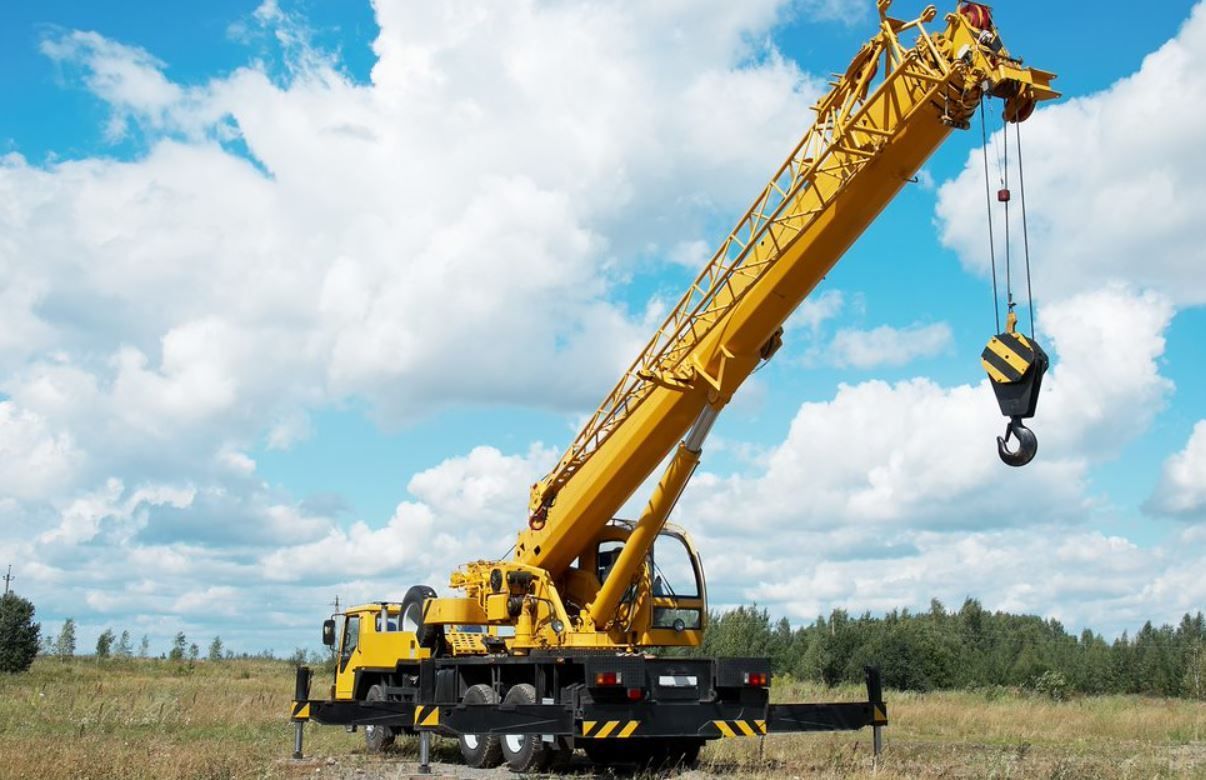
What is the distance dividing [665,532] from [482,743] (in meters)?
4.02

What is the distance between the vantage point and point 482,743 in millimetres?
16188

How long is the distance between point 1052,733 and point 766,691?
434 inches

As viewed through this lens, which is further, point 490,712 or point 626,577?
point 626,577

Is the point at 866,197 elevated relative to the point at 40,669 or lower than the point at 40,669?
elevated

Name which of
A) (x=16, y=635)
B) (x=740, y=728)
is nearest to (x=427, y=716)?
(x=740, y=728)

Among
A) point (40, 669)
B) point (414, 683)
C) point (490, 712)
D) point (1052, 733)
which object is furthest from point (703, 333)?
point (40, 669)

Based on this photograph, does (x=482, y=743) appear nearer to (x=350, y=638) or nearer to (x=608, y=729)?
(x=608, y=729)

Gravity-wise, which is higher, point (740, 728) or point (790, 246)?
point (790, 246)

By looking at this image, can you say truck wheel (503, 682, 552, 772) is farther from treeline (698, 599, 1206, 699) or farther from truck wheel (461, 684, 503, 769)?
treeline (698, 599, 1206, 699)

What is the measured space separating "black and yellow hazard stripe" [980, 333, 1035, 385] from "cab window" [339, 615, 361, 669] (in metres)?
12.9

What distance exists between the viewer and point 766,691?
1504 cm

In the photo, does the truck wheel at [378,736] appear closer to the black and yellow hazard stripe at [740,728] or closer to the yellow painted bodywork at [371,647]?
the yellow painted bodywork at [371,647]

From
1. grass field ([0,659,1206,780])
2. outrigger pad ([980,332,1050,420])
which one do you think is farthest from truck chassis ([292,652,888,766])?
outrigger pad ([980,332,1050,420])

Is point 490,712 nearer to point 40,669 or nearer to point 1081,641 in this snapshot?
point 40,669
